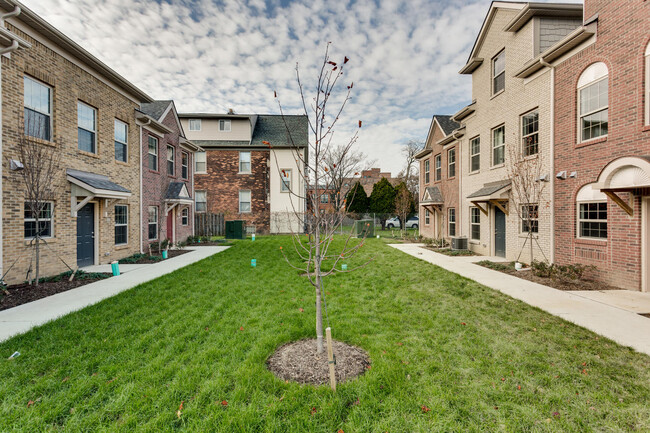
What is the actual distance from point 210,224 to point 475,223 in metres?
18.0

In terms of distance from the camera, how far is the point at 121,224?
439 inches

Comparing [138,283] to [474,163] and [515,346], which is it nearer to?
[515,346]

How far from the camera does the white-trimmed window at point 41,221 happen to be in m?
7.27

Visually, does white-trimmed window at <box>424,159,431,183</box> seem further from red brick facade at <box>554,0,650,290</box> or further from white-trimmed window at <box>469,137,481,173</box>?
red brick facade at <box>554,0,650,290</box>

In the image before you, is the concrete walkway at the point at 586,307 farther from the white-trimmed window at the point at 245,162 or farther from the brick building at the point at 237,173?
the white-trimmed window at the point at 245,162

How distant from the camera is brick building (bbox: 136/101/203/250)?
41.7ft

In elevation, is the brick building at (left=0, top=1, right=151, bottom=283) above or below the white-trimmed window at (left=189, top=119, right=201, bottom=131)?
below

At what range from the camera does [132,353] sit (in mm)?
3707

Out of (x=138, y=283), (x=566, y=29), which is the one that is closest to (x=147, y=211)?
(x=138, y=283)

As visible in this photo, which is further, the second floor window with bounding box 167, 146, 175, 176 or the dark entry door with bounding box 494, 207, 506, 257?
the second floor window with bounding box 167, 146, 175, 176

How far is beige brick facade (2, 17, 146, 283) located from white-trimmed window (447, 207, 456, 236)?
1561cm

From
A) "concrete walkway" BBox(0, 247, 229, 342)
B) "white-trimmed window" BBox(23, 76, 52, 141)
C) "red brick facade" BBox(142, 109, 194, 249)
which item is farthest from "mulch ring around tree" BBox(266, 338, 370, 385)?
"red brick facade" BBox(142, 109, 194, 249)

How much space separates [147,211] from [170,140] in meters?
4.52

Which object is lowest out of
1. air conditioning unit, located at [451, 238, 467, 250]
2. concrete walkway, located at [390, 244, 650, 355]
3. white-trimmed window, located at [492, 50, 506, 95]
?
concrete walkway, located at [390, 244, 650, 355]
